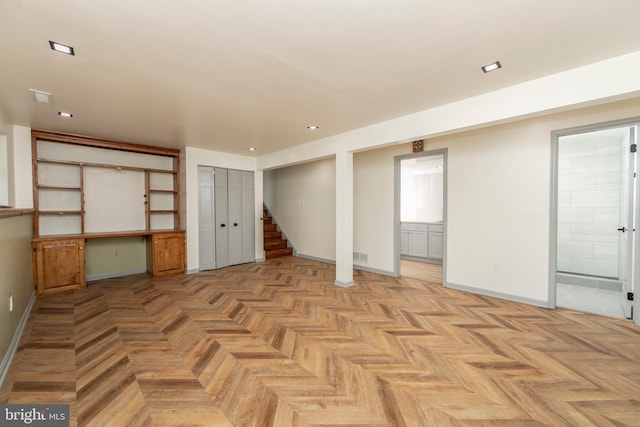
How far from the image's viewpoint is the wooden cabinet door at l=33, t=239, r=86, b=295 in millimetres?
3957

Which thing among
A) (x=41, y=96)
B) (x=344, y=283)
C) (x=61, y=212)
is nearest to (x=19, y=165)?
(x=61, y=212)

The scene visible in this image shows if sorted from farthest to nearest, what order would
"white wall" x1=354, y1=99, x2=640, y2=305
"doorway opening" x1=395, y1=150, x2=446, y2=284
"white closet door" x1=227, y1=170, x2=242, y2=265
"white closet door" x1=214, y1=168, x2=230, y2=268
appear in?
"white closet door" x1=227, y1=170, x2=242, y2=265 < "white closet door" x1=214, y1=168, x2=230, y2=268 < "doorway opening" x1=395, y1=150, x2=446, y2=284 < "white wall" x1=354, y1=99, x2=640, y2=305

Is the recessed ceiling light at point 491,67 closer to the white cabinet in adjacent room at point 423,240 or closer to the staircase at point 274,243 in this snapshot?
the white cabinet in adjacent room at point 423,240

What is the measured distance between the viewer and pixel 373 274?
16.9ft

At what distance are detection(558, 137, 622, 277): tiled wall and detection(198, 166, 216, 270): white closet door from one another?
6.57 metres

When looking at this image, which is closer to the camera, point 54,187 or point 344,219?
point 54,187

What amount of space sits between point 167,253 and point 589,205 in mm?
7525

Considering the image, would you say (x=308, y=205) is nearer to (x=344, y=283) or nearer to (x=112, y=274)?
(x=344, y=283)

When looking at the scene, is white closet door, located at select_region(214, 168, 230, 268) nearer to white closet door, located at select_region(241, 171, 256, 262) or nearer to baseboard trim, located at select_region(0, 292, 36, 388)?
white closet door, located at select_region(241, 171, 256, 262)

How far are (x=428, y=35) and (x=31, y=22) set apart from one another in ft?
8.68

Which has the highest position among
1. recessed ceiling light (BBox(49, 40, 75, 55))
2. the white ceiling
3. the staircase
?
the white ceiling

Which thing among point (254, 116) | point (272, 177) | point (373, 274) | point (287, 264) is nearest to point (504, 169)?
point (373, 274)

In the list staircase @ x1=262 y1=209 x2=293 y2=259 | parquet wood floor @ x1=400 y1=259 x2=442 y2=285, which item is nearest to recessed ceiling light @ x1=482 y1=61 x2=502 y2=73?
parquet wood floor @ x1=400 y1=259 x2=442 y2=285

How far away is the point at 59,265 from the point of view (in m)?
4.13
